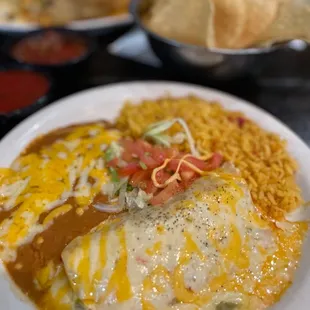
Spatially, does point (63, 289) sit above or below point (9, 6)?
below

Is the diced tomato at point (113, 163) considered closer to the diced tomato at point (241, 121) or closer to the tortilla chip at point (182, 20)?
the diced tomato at point (241, 121)

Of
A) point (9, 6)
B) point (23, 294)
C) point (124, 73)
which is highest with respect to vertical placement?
point (9, 6)

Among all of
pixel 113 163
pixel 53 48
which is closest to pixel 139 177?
pixel 113 163

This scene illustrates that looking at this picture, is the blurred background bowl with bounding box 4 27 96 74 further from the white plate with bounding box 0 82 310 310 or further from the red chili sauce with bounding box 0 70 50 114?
the white plate with bounding box 0 82 310 310

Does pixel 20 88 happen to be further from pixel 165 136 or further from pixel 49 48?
pixel 165 136

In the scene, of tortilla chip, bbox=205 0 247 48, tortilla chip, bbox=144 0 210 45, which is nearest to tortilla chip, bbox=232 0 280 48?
tortilla chip, bbox=205 0 247 48

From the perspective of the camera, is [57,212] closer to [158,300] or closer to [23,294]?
[23,294]

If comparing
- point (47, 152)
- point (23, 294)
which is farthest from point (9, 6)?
point (23, 294)

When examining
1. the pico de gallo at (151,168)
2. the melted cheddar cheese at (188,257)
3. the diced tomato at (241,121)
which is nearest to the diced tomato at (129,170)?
the pico de gallo at (151,168)
